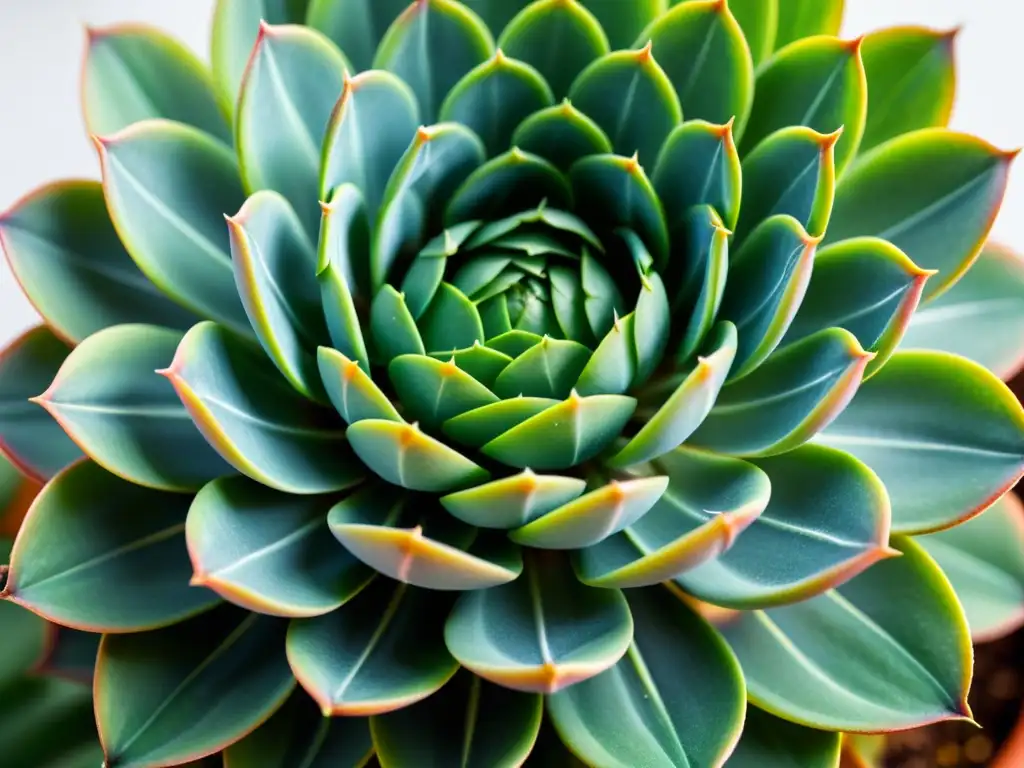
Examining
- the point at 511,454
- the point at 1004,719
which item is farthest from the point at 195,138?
the point at 1004,719

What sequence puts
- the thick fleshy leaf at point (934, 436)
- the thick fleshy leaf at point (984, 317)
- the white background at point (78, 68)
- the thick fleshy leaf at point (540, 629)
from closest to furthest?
the thick fleshy leaf at point (540, 629)
the thick fleshy leaf at point (934, 436)
the thick fleshy leaf at point (984, 317)
the white background at point (78, 68)

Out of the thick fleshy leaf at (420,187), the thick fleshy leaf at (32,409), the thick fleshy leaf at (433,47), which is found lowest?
the thick fleshy leaf at (32,409)

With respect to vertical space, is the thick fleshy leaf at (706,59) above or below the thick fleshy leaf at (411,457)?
above

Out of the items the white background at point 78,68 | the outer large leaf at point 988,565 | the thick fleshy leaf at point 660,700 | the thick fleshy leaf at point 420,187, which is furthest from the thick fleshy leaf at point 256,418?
the white background at point 78,68

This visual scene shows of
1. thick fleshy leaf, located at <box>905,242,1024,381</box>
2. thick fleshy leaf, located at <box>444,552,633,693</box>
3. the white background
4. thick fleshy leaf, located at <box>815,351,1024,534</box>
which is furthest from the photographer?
the white background

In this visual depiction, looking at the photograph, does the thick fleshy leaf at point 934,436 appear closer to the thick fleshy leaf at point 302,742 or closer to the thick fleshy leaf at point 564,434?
the thick fleshy leaf at point 564,434

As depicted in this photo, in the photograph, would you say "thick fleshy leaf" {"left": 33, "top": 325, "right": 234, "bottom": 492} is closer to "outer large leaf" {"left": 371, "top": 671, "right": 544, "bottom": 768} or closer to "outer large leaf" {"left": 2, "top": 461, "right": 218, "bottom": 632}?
"outer large leaf" {"left": 2, "top": 461, "right": 218, "bottom": 632}

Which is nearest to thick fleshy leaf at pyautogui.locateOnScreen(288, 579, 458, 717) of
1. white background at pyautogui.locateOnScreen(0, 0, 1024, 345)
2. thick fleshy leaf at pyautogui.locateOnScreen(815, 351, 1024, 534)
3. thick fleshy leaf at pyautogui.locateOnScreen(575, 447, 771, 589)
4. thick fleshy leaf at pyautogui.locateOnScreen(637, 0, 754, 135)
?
thick fleshy leaf at pyautogui.locateOnScreen(575, 447, 771, 589)

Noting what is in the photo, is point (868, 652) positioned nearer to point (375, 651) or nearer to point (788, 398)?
point (788, 398)
